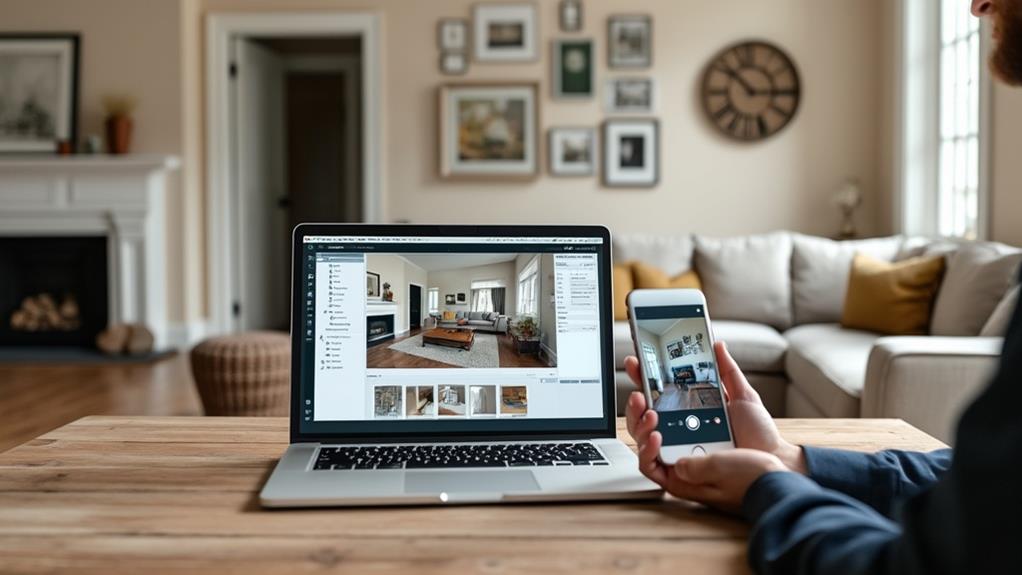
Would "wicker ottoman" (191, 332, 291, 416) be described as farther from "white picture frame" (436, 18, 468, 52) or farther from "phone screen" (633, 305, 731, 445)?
"white picture frame" (436, 18, 468, 52)

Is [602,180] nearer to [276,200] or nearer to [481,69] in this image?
[481,69]

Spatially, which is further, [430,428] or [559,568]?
[430,428]

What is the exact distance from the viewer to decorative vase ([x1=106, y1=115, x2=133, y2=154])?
19.0ft

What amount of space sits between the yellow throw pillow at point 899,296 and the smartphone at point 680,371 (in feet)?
9.76

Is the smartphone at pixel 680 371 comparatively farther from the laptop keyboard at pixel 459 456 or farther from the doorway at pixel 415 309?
the doorway at pixel 415 309

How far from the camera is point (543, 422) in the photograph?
1.18m

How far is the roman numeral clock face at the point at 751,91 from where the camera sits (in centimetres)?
578

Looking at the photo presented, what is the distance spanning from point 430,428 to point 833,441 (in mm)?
515

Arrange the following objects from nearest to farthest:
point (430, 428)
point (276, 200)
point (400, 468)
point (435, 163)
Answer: point (400, 468), point (430, 428), point (435, 163), point (276, 200)

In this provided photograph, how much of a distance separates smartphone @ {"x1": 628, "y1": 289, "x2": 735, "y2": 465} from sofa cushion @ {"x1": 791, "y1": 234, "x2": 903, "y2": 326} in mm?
3608

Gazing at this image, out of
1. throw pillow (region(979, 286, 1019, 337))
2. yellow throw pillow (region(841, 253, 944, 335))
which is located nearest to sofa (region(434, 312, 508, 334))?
throw pillow (region(979, 286, 1019, 337))

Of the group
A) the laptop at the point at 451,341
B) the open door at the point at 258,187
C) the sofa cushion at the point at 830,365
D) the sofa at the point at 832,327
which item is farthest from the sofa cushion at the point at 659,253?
the laptop at the point at 451,341

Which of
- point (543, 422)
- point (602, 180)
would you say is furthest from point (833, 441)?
point (602, 180)

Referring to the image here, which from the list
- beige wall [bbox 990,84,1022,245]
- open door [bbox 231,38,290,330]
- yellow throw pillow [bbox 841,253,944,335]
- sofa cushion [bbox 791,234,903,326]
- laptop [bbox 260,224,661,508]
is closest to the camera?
laptop [bbox 260,224,661,508]
